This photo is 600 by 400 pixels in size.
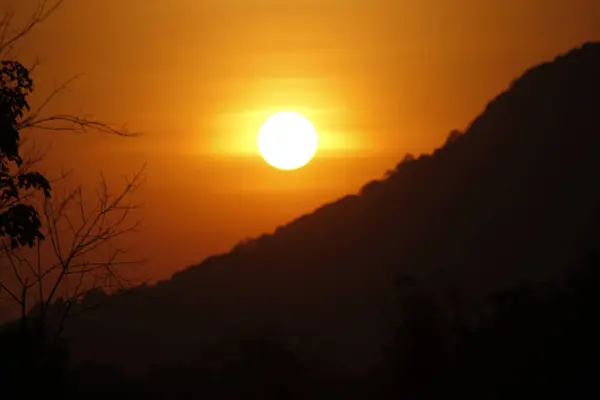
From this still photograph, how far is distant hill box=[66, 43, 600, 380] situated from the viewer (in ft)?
388

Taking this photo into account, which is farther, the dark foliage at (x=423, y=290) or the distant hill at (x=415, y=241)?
the distant hill at (x=415, y=241)

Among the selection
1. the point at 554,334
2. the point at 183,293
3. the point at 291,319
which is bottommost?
the point at 554,334

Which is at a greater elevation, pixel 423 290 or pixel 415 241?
pixel 415 241

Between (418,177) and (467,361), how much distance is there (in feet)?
316

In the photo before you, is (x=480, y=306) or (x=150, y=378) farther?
(x=480, y=306)

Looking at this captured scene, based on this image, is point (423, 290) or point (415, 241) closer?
point (423, 290)

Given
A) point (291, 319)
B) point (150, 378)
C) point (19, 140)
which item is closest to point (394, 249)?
point (291, 319)

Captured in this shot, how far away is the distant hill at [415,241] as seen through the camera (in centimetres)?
11812

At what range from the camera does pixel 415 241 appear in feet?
469

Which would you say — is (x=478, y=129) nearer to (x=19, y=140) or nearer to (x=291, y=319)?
(x=291, y=319)

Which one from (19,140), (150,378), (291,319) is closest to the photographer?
(19,140)

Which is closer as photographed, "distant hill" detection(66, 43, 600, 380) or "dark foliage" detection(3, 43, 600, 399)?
"dark foliage" detection(3, 43, 600, 399)

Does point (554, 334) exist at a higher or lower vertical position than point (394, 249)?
lower

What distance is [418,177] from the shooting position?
506 ft
